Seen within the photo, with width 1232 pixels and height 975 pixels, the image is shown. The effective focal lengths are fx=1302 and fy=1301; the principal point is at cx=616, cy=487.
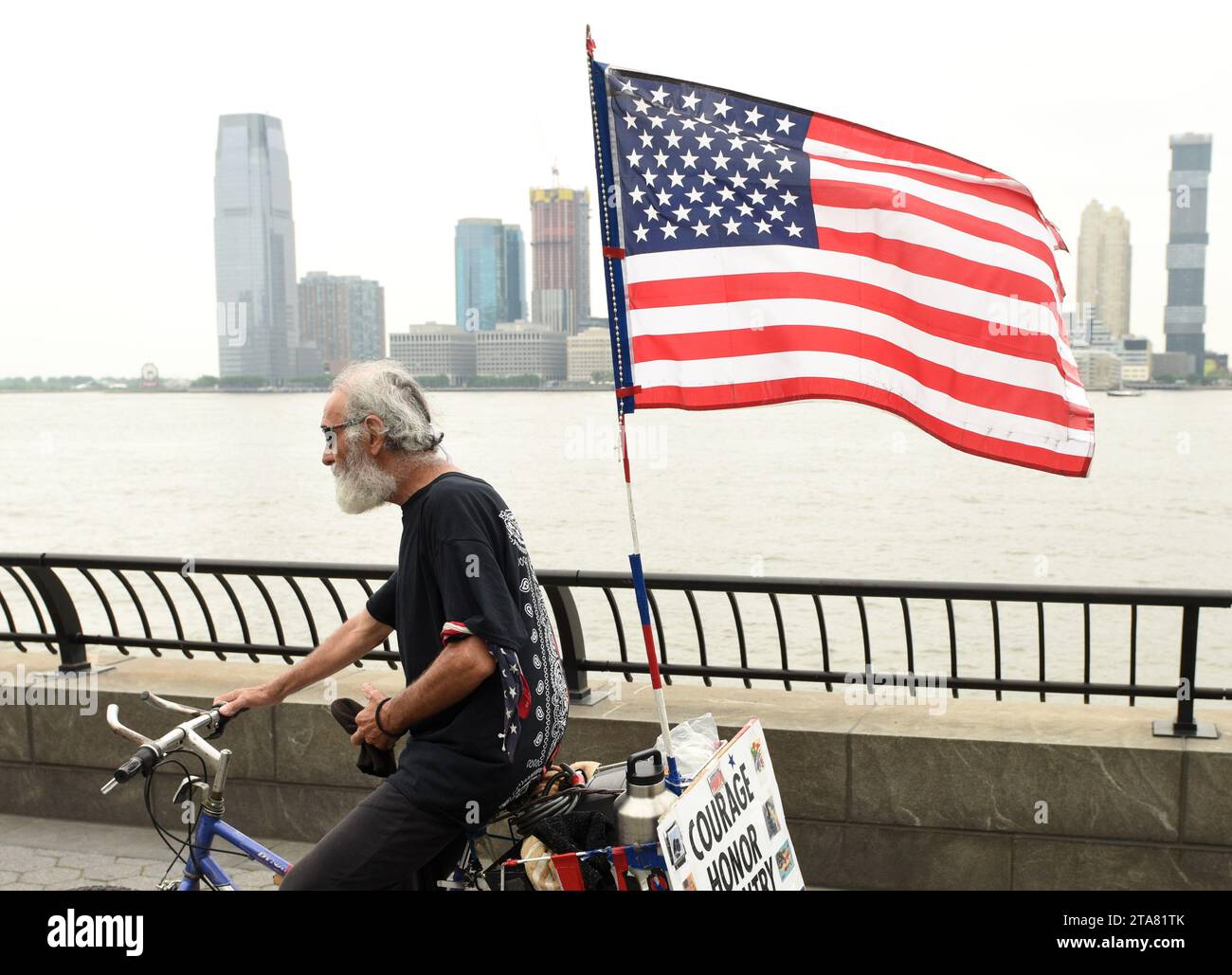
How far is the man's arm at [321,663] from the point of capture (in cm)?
373

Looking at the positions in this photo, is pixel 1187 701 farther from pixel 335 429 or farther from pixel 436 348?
pixel 436 348

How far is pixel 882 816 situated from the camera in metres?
5.38

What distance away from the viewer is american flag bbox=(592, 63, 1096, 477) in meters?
4.20

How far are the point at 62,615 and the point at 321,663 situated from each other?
11.8ft

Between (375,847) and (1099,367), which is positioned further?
(1099,367)

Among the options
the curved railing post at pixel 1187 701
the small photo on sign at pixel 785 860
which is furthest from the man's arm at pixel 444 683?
the curved railing post at pixel 1187 701

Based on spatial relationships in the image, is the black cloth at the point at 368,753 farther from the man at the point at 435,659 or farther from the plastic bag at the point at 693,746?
the plastic bag at the point at 693,746

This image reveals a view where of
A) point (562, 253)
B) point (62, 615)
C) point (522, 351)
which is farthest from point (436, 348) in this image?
point (62, 615)

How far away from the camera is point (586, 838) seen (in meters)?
3.42
